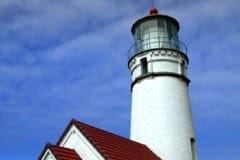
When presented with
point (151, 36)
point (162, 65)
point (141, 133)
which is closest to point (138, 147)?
point (141, 133)

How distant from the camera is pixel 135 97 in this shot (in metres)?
16.9

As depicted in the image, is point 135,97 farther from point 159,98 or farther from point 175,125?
point 175,125

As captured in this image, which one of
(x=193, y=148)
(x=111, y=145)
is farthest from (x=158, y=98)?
(x=111, y=145)

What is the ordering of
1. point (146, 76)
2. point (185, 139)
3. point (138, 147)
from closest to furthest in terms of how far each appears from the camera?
point (138, 147) < point (185, 139) < point (146, 76)

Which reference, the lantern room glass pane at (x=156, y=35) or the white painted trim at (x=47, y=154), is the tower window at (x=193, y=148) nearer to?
the lantern room glass pane at (x=156, y=35)

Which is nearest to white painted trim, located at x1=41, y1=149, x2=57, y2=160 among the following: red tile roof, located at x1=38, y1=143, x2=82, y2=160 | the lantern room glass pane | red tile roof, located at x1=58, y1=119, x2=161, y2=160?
red tile roof, located at x1=38, y1=143, x2=82, y2=160

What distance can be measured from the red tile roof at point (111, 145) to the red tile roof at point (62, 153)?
2.36 ft

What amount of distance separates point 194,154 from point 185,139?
3.16 feet

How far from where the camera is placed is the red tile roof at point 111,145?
11.9 meters

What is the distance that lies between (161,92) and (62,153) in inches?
244

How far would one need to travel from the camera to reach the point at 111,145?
12711 mm

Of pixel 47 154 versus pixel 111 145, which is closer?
pixel 47 154

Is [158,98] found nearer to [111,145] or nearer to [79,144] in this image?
[111,145]

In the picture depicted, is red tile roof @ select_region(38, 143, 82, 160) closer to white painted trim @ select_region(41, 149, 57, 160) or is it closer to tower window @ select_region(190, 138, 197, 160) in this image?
white painted trim @ select_region(41, 149, 57, 160)
